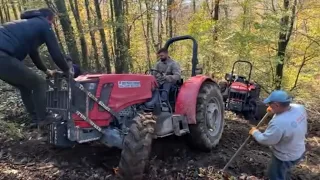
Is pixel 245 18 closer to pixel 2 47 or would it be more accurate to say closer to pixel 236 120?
pixel 236 120

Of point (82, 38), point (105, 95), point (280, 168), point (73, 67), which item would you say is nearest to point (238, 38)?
point (82, 38)

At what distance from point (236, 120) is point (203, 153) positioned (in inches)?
125

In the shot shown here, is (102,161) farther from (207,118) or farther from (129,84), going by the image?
(207,118)

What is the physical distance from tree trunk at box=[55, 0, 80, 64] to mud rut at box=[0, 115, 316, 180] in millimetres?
6453

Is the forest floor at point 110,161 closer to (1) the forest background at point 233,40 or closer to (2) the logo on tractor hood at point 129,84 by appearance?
(2) the logo on tractor hood at point 129,84

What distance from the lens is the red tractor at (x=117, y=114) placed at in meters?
4.00

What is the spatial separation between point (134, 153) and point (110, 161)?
103 centimetres

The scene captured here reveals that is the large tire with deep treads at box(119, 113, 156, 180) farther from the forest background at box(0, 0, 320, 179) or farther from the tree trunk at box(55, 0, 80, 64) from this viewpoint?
the tree trunk at box(55, 0, 80, 64)

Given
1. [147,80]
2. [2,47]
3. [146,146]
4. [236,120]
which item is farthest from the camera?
[236,120]

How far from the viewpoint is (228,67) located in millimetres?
15008

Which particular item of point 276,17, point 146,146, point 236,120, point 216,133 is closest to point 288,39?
point 276,17

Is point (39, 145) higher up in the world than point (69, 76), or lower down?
lower down

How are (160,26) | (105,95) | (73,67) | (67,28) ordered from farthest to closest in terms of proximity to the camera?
(160,26) → (67,28) → (73,67) → (105,95)

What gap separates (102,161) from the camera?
4.83 meters
